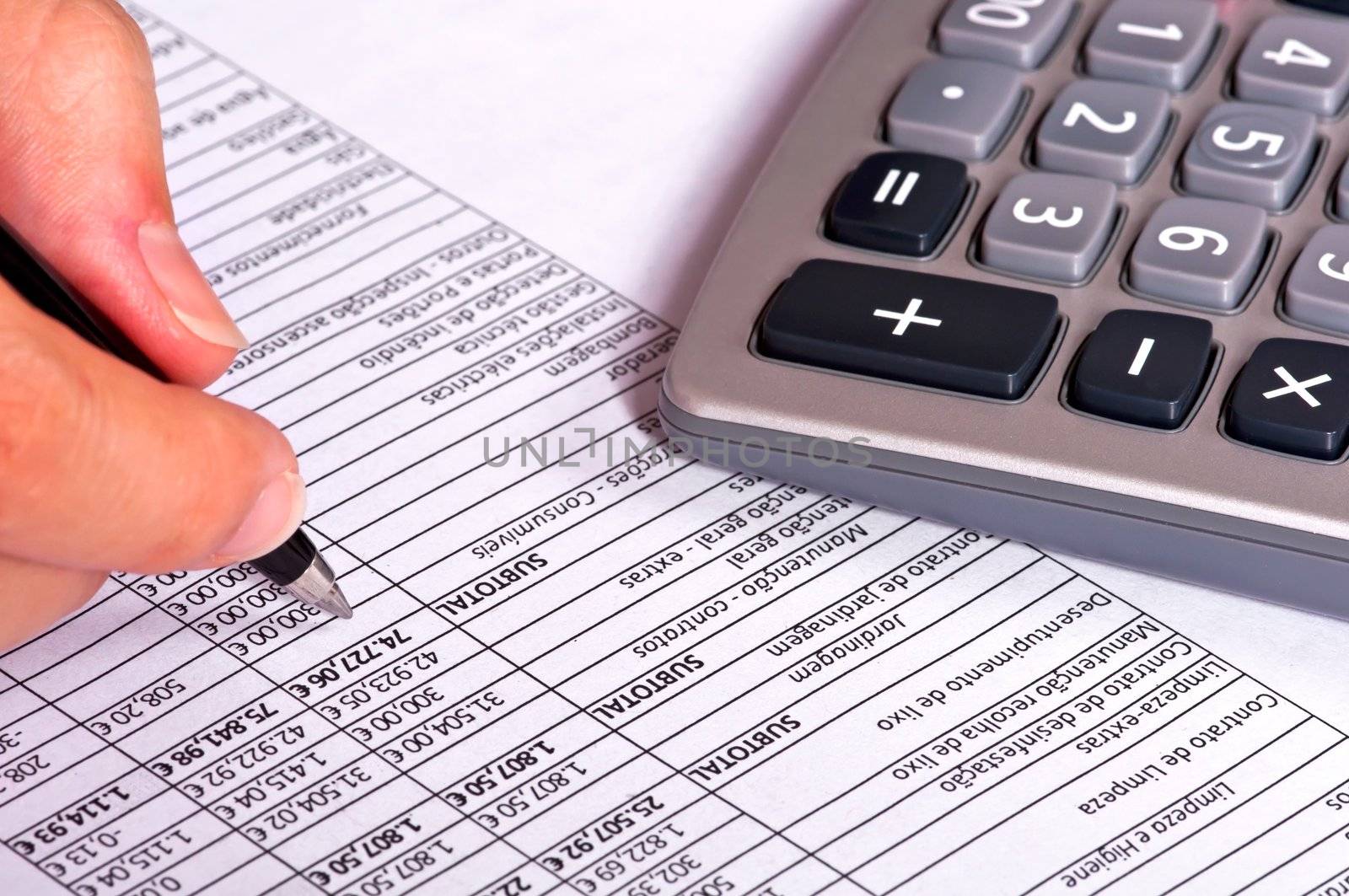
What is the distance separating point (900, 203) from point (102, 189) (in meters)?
0.22

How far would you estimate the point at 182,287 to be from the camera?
1.27 ft

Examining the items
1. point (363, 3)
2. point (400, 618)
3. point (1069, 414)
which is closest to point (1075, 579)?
point (1069, 414)

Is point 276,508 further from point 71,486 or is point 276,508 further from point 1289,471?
point 1289,471

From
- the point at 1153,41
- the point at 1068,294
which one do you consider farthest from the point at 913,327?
the point at 1153,41

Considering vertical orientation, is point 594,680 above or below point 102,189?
below

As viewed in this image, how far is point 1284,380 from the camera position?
401 mm

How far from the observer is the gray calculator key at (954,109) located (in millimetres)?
486

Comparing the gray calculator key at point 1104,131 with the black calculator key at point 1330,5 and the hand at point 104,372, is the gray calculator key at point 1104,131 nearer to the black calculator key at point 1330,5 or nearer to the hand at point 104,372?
the black calculator key at point 1330,5

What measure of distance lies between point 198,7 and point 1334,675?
499mm

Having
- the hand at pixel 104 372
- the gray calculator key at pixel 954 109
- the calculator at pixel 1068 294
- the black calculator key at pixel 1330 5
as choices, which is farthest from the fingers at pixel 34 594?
the black calculator key at pixel 1330 5

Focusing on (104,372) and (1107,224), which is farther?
(1107,224)

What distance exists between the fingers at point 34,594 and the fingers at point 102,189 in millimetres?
55

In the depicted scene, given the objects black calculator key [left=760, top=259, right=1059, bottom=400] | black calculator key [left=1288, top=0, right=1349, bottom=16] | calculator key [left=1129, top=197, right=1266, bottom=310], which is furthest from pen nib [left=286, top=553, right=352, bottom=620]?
black calculator key [left=1288, top=0, right=1349, bottom=16]

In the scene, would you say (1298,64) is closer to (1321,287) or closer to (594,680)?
(1321,287)
